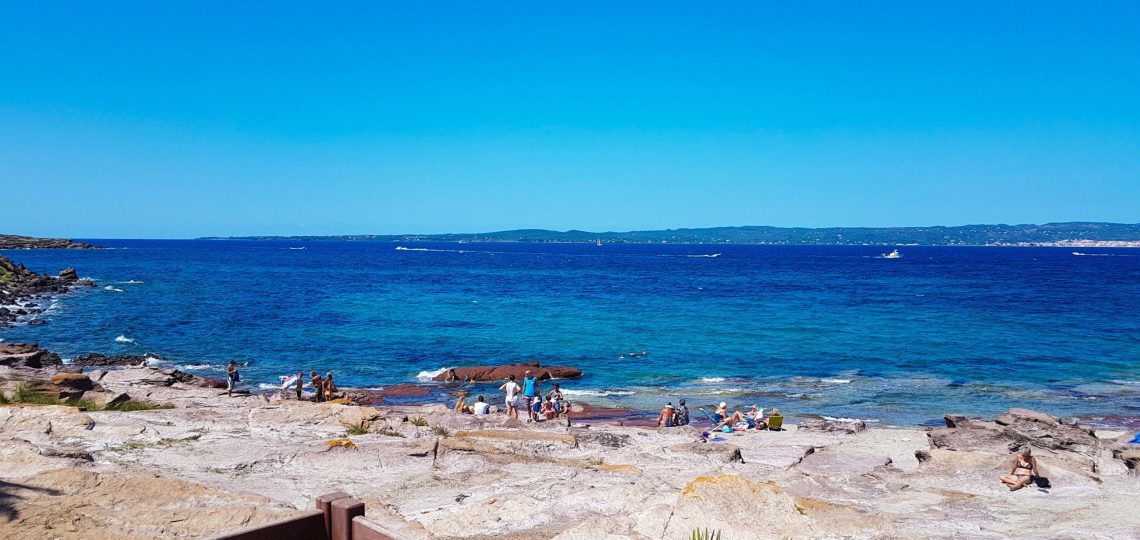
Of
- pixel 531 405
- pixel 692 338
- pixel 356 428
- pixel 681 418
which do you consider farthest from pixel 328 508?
pixel 692 338

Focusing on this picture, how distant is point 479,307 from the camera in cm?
5759

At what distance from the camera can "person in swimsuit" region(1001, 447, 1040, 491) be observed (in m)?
14.2

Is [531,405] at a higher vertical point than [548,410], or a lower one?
higher

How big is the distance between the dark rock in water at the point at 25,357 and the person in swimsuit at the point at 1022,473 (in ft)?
95.5

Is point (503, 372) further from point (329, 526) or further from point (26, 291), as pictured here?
point (26, 291)

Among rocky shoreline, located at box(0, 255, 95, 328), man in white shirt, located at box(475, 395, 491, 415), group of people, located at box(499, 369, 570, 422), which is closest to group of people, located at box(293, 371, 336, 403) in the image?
man in white shirt, located at box(475, 395, 491, 415)

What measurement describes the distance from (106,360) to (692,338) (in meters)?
28.4

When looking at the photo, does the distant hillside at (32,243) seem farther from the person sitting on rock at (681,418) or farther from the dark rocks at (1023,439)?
the dark rocks at (1023,439)

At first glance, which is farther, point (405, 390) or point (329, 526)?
point (405, 390)

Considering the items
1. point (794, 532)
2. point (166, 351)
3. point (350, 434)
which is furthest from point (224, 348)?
point (794, 532)

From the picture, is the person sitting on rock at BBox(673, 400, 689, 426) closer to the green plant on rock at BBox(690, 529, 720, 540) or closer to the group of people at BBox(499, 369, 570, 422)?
the group of people at BBox(499, 369, 570, 422)

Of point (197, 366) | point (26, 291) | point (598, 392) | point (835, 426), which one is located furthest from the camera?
point (26, 291)

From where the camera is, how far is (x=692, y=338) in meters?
42.5

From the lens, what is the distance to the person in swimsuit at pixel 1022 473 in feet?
46.5
